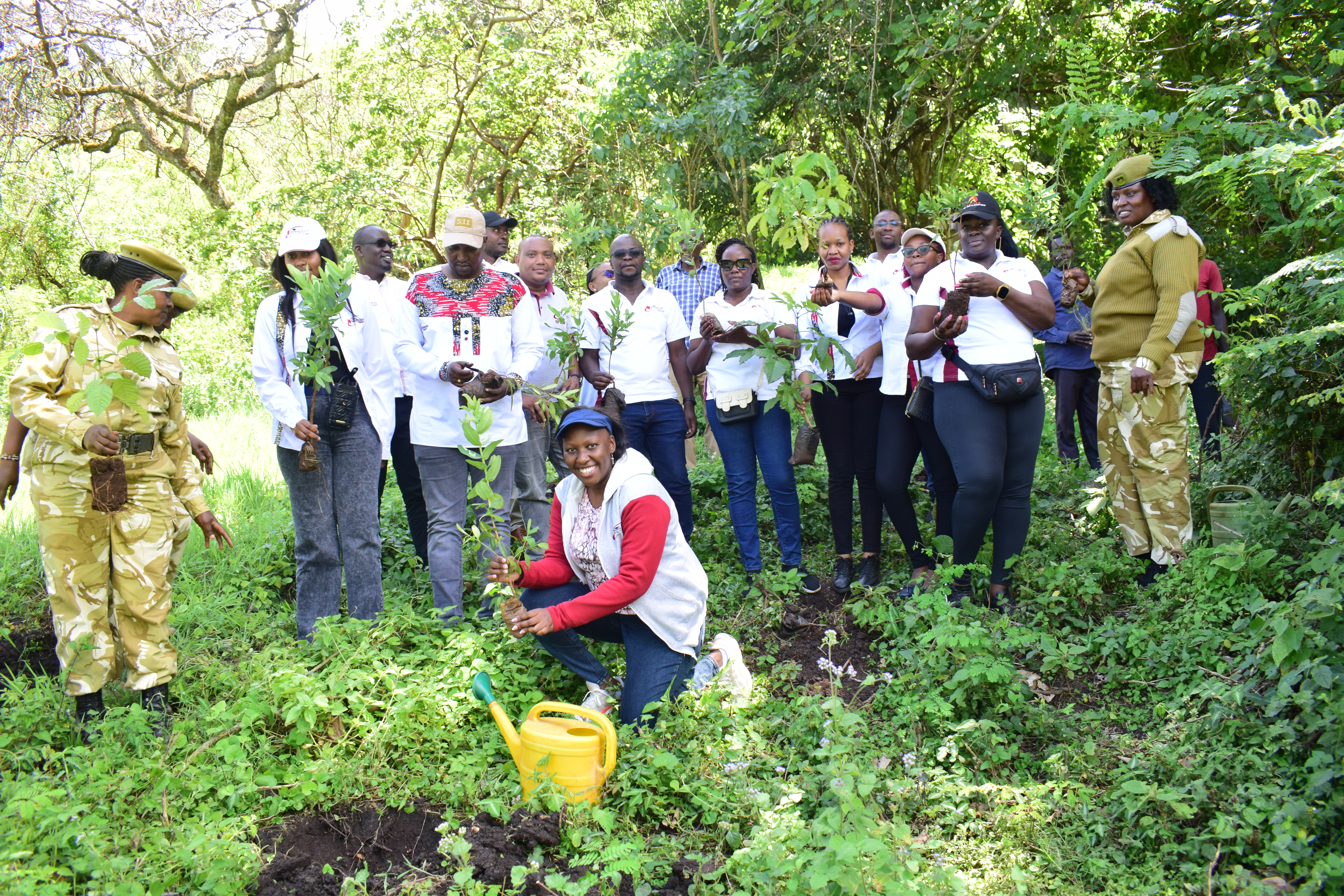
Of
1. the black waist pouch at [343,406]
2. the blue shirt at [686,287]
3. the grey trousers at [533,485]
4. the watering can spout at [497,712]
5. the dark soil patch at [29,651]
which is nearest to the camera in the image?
the watering can spout at [497,712]

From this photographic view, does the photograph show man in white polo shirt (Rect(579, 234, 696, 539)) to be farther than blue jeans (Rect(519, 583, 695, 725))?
Yes

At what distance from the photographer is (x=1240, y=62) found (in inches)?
259

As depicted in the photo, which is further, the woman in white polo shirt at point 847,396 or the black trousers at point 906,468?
the woman in white polo shirt at point 847,396

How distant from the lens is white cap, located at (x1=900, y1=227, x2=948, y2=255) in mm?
5254

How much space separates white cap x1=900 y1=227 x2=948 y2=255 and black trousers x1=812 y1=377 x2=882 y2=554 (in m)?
0.85

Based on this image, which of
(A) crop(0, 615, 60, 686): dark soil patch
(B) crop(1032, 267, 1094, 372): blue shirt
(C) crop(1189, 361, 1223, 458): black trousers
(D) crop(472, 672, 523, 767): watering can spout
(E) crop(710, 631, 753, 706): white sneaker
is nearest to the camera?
(D) crop(472, 672, 523, 767): watering can spout

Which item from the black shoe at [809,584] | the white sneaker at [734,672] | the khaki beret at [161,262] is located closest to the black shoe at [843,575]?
the black shoe at [809,584]

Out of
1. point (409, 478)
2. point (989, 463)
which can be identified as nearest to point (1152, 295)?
point (989, 463)

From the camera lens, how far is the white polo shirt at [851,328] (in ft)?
17.3


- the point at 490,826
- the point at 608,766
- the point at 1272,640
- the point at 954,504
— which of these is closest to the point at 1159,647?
the point at 1272,640

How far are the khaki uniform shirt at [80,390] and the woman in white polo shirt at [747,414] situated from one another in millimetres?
2839

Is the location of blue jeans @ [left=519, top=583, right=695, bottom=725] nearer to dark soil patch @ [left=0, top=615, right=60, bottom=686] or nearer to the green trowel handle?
the green trowel handle

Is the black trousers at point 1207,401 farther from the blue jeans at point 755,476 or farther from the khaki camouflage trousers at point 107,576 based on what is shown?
the khaki camouflage trousers at point 107,576

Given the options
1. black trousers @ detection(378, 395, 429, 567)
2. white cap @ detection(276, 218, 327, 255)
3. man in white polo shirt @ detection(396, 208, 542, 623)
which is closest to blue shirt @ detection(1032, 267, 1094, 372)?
man in white polo shirt @ detection(396, 208, 542, 623)
